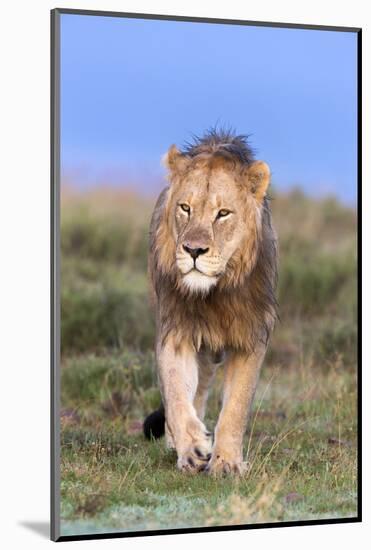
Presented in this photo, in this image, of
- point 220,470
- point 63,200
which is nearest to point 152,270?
point 220,470

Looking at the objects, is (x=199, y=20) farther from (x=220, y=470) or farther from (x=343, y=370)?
(x=343, y=370)

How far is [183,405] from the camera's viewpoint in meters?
8.02

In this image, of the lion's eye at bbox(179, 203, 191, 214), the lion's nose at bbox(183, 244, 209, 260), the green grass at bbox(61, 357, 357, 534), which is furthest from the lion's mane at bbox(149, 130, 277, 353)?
the green grass at bbox(61, 357, 357, 534)

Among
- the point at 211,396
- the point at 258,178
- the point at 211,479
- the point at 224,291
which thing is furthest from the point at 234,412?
the point at 211,396

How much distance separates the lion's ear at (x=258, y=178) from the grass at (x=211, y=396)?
1297 millimetres

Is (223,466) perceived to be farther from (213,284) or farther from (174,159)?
(174,159)

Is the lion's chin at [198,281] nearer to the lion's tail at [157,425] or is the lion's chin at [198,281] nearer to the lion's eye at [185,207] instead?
the lion's eye at [185,207]

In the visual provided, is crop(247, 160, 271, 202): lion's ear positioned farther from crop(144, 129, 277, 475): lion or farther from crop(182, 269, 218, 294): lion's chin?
crop(182, 269, 218, 294): lion's chin

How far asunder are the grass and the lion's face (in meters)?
0.98

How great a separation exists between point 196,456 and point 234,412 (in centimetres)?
38

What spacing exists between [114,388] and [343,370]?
1739 millimetres

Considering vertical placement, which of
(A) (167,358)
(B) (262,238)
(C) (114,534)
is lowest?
(C) (114,534)

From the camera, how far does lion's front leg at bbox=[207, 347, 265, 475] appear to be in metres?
8.09

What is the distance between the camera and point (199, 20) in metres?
8.09
